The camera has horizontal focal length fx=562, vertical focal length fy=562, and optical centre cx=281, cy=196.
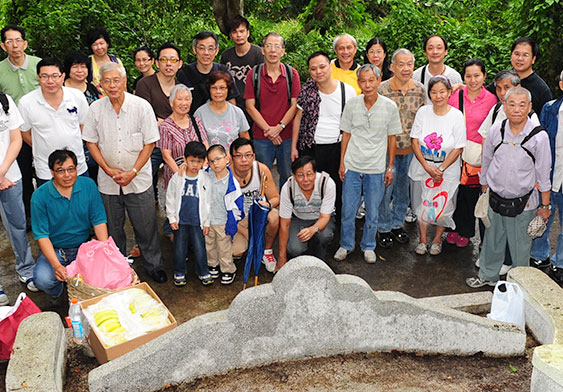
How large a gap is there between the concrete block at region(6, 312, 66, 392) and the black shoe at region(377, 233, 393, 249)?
372 cm

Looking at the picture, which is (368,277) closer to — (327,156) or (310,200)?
(310,200)

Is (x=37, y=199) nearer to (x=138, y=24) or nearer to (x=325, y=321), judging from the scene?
(x=325, y=321)

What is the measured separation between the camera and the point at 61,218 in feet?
17.3

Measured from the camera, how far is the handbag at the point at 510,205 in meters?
5.34

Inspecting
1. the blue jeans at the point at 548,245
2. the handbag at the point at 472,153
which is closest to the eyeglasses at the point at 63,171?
the handbag at the point at 472,153

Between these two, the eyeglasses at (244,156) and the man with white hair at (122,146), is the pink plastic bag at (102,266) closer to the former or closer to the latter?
the man with white hair at (122,146)

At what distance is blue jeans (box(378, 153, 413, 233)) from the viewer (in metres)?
6.59

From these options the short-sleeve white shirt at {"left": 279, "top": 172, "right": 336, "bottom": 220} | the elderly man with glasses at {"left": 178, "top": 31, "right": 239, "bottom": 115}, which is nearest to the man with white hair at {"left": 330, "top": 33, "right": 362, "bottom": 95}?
the elderly man with glasses at {"left": 178, "top": 31, "right": 239, "bottom": 115}

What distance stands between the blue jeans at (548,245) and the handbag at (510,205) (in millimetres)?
651

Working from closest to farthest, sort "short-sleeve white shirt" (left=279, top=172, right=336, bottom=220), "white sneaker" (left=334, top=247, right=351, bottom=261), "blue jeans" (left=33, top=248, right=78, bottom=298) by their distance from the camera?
1. "blue jeans" (left=33, top=248, right=78, bottom=298)
2. "short-sleeve white shirt" (left=279, top=172, right=336, bottom=220)
3. "white sneaker" (left=334, top=247, right=351, bottom=261)

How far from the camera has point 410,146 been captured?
21.0ft

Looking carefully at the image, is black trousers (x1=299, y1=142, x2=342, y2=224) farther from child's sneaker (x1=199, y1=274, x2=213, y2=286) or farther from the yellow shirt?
child's sneaker (x1=199, y1=274, x2=213, y2=286)

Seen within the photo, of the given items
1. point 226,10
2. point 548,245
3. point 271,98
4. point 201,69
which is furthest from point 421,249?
point 226,10

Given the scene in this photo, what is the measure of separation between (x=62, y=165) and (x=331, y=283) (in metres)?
2.67
